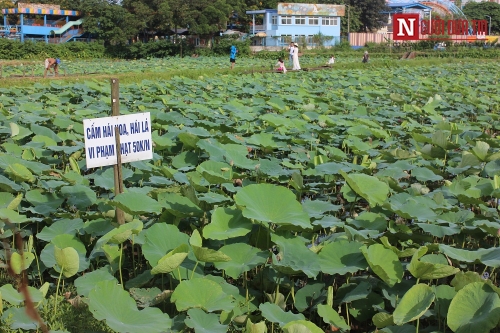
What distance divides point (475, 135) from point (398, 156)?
1.10m

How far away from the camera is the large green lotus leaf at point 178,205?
2.51 meters

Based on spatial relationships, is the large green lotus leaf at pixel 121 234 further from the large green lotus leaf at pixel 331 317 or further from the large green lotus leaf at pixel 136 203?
the large green lotus leaf at pixel 331 317

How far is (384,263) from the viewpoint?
198cm

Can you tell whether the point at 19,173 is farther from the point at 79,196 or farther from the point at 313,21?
the point at 313,21

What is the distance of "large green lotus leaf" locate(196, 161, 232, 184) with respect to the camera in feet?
9.02

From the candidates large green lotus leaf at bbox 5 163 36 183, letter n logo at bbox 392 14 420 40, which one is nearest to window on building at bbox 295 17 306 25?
letter n logo at bbox 392 14 420 40

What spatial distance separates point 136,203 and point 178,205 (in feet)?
0.64

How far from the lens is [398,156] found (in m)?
3.77

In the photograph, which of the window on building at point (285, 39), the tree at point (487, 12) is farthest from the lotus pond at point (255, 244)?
the tree at point (487, 12)

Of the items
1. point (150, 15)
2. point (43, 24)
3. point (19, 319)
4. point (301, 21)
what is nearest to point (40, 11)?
point (43, 24)

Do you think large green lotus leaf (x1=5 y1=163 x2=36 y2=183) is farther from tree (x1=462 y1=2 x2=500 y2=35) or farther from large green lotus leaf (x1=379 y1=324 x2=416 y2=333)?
tree (x1=462 y1=2 x2=500 y2=35)

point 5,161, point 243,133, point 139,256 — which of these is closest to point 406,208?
point 139,256

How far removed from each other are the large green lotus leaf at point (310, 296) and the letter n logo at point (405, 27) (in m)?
30.9

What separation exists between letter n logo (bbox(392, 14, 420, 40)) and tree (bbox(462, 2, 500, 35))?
29008mm
